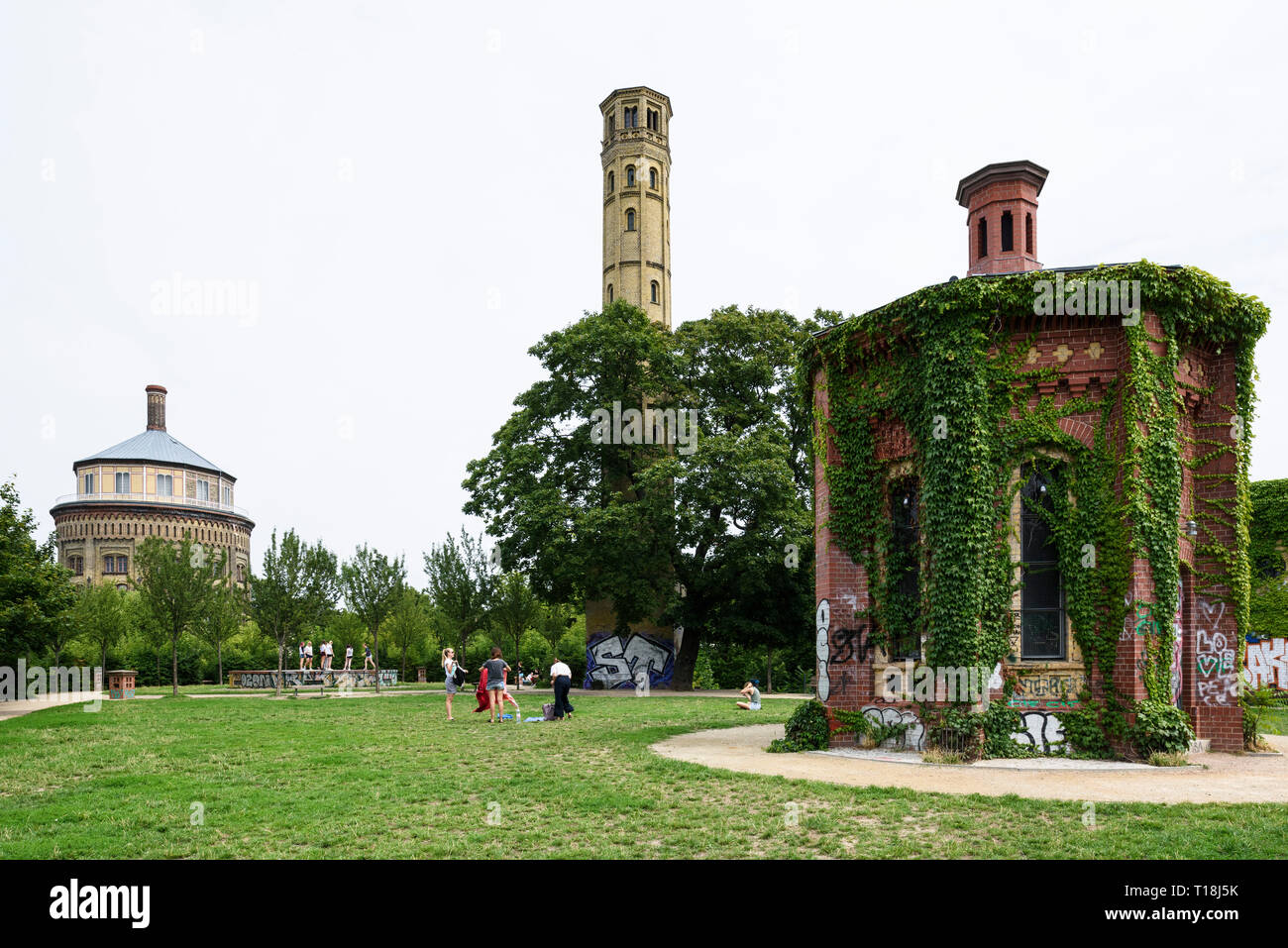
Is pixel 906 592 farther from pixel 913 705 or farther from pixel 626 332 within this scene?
pixel 626 332

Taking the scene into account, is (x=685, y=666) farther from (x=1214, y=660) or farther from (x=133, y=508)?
(x=133, y=508)

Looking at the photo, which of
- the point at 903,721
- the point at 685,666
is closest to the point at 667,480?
the point at 685,666

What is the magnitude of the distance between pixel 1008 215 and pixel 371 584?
26.6 metres

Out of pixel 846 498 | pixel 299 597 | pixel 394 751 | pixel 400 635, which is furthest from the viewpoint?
pixel 400 635

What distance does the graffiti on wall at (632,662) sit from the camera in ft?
130

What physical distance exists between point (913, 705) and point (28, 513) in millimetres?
23940

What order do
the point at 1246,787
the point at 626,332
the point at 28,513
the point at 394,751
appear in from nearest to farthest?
the point at 1246,787, the point at 394,751, the point at 28,513, the point at 626,332

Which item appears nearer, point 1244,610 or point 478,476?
point 1244,610

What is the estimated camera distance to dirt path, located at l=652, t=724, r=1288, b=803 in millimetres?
10320

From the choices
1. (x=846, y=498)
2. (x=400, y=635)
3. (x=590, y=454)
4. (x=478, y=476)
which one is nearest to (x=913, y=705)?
(x=846, y=498)

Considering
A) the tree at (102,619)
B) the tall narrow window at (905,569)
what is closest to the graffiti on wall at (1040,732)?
the tall narrow window at (905,569)

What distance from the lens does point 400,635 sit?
45.7 metres

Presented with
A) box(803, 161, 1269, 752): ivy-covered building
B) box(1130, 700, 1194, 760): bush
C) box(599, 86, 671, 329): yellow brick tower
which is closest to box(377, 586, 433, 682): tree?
box(599, 86, 671, 329): yellow brick tower
